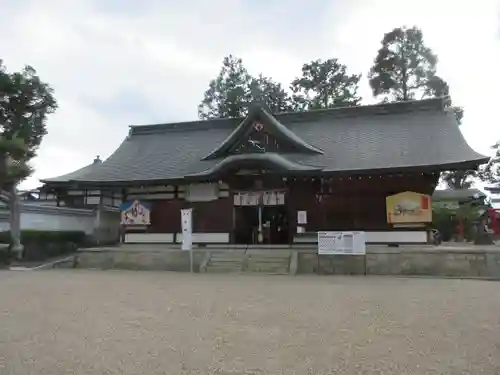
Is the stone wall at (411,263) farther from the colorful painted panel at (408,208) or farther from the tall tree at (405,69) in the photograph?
the tall tree at (405,69)

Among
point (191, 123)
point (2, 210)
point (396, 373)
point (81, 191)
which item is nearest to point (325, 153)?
point (191, 123)

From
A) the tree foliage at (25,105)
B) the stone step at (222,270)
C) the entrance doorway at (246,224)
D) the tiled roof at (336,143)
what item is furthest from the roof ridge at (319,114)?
the tree foliage at (25,105)

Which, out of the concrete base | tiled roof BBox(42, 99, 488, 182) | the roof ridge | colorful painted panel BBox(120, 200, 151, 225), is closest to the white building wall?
tiled roof BBox(42, 99, 488, 182)

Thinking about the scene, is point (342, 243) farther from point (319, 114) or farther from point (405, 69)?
point (405, 69)

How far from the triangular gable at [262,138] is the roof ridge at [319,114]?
171cm

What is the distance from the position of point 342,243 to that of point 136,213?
8.69 m

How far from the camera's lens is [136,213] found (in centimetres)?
1791

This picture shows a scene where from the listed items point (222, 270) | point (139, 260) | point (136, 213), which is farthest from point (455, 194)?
point (139, 260)

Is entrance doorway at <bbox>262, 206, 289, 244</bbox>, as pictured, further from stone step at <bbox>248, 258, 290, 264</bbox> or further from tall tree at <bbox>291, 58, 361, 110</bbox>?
tall tree at <bbox>291, 58, 361, 110</bbox>

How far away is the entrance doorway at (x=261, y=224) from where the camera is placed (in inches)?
685

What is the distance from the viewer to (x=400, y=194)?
15.1 meters

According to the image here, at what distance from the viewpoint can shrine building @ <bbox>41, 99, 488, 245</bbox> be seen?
15125 millimetres

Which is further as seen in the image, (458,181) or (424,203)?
(458,181)

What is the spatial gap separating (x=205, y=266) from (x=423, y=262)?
696cm
